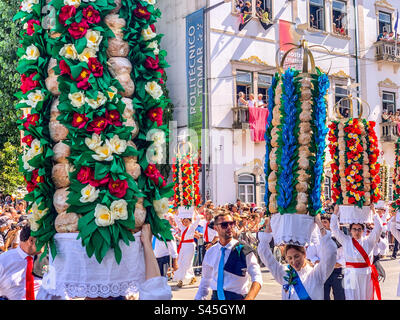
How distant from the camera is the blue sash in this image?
16.6 ft

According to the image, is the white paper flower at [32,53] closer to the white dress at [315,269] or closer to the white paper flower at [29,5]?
the white paper flower at [29,5]

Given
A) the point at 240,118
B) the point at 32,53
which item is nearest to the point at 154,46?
the point at 32,53

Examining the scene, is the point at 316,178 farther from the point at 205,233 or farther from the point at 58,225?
the point at 205,233

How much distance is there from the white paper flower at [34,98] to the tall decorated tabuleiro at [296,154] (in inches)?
107

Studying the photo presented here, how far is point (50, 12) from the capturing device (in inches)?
140

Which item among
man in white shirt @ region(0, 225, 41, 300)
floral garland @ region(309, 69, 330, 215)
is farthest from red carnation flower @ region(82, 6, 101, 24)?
floral garland @ region(309, 69, 330, 215)

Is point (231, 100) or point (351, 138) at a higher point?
point (231, 100)

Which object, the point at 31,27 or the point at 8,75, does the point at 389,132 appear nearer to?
the point at 8,75

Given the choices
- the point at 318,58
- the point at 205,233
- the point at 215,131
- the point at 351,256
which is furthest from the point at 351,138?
the point at 318,58

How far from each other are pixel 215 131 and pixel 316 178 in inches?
592

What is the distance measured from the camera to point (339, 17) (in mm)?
24703

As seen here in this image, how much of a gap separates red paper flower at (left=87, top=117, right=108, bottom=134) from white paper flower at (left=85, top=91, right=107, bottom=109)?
0.09 m

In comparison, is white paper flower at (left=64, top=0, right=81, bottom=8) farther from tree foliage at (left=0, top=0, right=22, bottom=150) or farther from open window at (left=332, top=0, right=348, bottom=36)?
open window at (left=332, top=0, right=348, bottom=36)

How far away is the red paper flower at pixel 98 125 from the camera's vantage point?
11.1 ft
